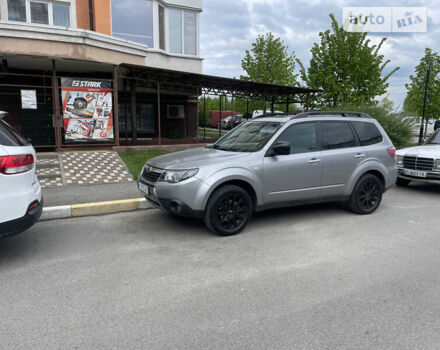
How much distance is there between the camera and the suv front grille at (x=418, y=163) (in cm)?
814

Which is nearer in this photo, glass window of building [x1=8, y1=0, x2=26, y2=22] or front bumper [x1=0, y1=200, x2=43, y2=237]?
front bumper [x1=0, y1=200, x2=43, y2=237]

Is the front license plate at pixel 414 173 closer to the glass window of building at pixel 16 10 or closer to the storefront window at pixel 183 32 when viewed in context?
the storefront window at pixel 183 32

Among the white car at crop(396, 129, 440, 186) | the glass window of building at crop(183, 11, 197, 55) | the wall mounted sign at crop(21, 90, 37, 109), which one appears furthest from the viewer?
the glass window of building at crop(183, 11, 197, 55)

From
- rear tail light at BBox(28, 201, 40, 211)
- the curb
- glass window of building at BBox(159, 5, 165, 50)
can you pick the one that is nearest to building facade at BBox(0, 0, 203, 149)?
glass window of building at BBox(159, 5, 165, 50)

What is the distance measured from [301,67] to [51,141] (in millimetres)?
13623

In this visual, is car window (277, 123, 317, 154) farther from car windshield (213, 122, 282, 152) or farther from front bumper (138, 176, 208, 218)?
front bumper (138, 176, 208, 218)

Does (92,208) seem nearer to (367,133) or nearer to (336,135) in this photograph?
(336,135)

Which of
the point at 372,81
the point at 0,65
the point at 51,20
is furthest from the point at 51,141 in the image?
the point at 372,81

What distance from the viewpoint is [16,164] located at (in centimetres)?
393

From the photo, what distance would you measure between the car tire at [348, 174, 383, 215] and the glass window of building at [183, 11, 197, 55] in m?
13.2

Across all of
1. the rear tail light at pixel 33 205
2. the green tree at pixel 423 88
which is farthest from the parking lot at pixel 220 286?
the green tree at pixel 423 88

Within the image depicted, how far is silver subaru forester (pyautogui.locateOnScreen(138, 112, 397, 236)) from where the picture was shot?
5027 mm

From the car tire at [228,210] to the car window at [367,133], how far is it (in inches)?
104

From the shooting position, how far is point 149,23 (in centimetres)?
1587
